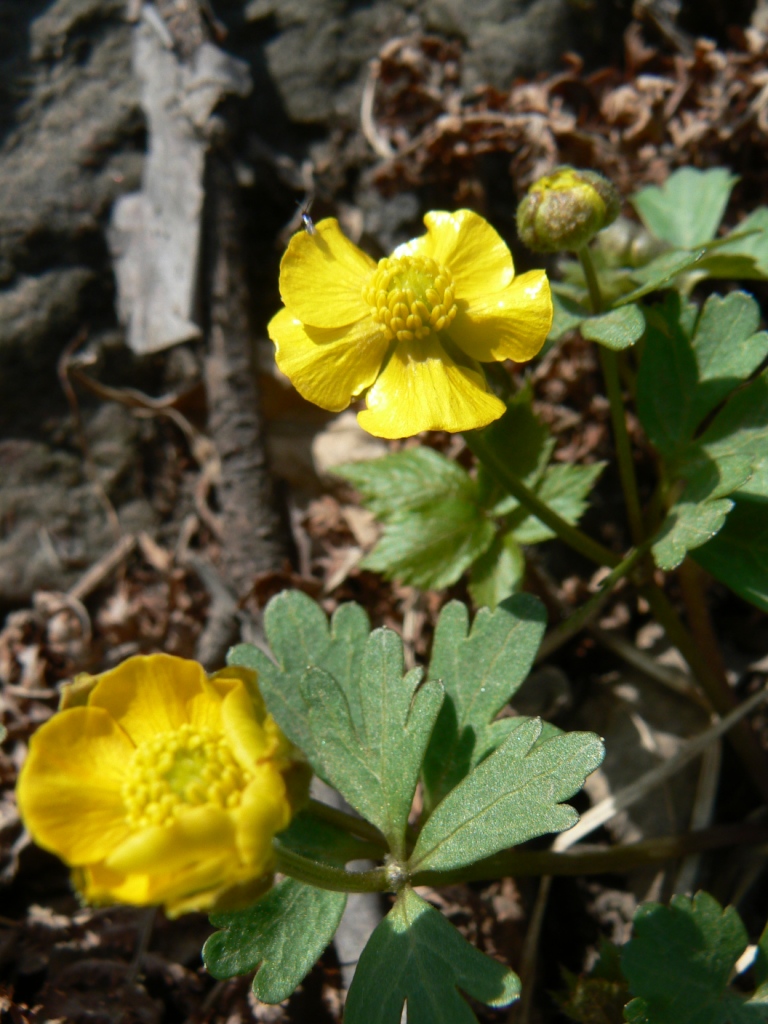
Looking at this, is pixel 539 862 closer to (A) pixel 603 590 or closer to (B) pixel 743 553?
(A) pixel 603 590

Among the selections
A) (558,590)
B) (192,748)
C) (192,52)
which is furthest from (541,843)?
(192,52)

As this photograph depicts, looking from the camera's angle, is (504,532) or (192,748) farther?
(504,532)

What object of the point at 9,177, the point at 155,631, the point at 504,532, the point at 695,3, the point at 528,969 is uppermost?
the point at 9,177

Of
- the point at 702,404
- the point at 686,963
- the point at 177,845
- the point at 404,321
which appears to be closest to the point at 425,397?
the point at 404,321

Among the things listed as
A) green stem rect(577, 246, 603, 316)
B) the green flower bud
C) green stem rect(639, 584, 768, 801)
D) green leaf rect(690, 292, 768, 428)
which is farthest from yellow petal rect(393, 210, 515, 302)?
green stem rect(639, 584, 768, 801)

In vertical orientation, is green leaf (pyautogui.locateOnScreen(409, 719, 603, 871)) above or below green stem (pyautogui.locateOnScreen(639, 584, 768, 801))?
above

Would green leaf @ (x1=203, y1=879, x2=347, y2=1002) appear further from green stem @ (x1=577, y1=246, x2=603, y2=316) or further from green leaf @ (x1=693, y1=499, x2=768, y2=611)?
green stem @ (x1=577, y1=246, x2=603, y2=316)

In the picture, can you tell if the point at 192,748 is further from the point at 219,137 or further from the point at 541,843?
the point at 219,137
